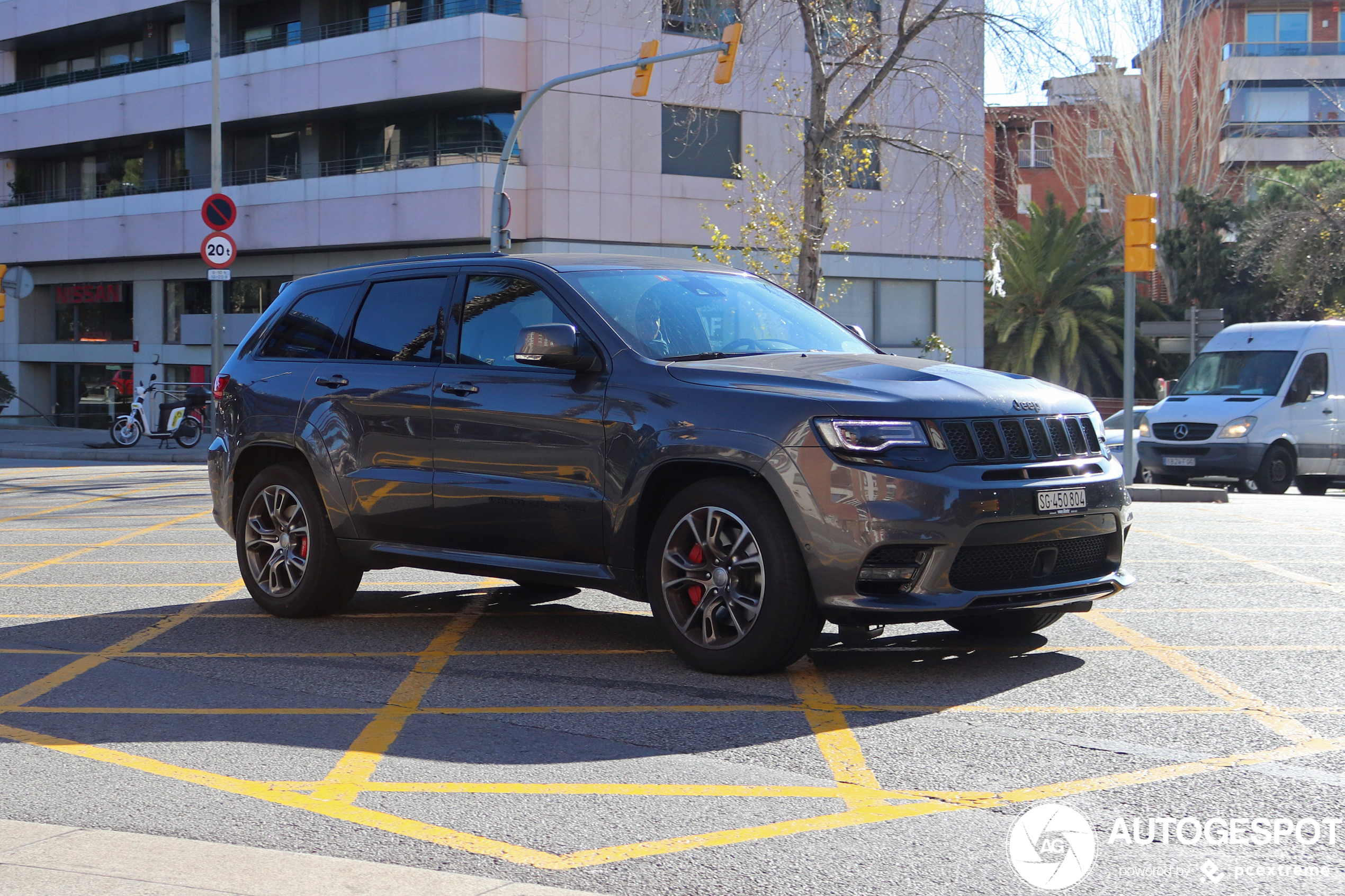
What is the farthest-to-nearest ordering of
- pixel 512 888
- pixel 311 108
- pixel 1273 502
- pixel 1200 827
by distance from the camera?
1. pixel 311 108
2. pixel 1273 502
3. pixel 1200 827
4. pixel 512 888

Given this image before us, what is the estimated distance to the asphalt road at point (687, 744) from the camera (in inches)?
152

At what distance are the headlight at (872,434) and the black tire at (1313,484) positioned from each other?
16.4 m

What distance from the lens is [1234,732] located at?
16.6 ft

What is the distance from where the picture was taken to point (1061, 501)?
19.3 feet

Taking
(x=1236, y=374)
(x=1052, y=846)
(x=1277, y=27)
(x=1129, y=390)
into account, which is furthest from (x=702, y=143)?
(x=1277, y=27)

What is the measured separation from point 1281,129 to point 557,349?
58.0m

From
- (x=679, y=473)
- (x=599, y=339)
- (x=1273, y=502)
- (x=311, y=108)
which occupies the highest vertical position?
(x=311, y=108)

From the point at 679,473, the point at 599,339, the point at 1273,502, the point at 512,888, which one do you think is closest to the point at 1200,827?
the point at 512,888

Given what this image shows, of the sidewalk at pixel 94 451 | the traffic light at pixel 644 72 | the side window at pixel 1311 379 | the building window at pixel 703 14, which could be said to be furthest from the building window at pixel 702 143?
the side window at pixel 1311 379

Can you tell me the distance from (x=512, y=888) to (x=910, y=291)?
3576 cm

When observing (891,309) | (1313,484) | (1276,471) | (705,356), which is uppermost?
(891,309)

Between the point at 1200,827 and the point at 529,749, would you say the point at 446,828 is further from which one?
the point at 1200,827

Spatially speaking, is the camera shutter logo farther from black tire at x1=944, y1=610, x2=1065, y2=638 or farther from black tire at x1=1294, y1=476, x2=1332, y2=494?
black tire at x1=1294, y1=476, x2=1332, y2=494

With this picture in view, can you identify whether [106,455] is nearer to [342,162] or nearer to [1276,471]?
[342,162]
